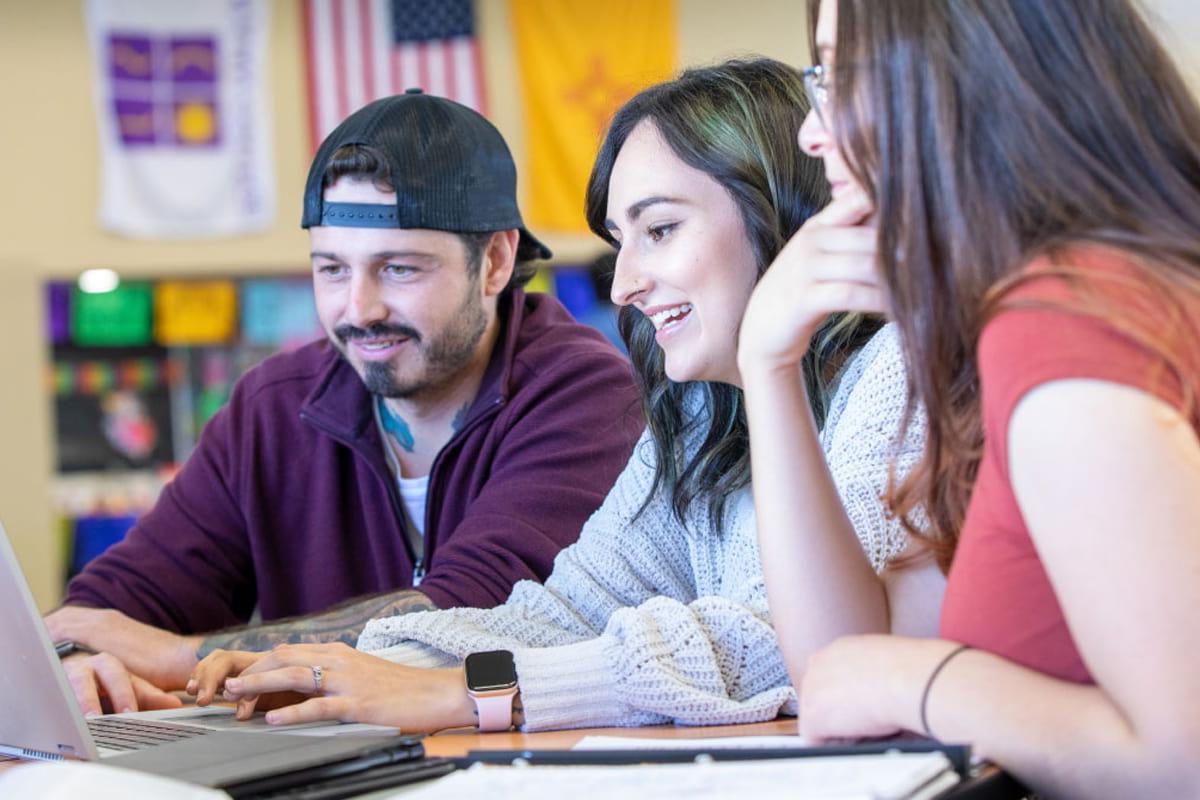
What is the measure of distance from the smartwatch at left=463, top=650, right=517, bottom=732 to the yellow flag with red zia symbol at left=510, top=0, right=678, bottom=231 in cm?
536

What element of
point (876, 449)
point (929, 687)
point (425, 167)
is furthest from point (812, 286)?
point (425, 167)

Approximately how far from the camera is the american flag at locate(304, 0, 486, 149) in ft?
21.8

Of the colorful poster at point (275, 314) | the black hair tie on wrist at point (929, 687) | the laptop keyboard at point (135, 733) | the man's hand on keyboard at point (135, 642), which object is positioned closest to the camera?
the black hair tie on wrist at point (929, 687)

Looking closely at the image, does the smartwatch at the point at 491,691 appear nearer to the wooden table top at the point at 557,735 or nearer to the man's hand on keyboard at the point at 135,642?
the wooden table top at the point at 557,735

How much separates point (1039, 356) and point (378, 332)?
1796mm

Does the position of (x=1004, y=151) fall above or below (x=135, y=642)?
above

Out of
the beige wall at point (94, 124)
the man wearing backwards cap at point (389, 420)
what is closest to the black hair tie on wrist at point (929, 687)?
the man wearing backwards cap at point (389, 420)

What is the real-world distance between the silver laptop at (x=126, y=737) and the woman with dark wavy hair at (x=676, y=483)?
128 mm

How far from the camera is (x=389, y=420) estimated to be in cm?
277

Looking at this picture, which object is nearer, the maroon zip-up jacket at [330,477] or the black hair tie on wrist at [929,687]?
the black hair tie on wrist at [929,687]

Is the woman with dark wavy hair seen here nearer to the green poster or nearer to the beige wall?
the beige wall

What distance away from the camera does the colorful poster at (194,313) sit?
6.68 metres

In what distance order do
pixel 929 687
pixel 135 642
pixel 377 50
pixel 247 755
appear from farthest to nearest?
pixel 377 50 < pixel 135 642 < pixel 247 755 < pixel 929 687

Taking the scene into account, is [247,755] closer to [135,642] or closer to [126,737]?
[126,737]
